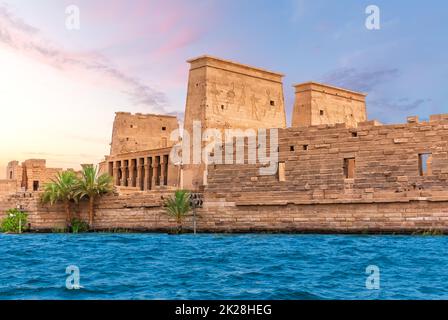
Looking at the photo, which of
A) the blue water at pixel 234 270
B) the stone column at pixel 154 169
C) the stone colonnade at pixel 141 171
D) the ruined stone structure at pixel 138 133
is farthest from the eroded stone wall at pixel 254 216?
the ruined stone structure at pixel 138 133

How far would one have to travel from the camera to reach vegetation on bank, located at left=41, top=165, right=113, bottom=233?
27500mm

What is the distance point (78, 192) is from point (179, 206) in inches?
222

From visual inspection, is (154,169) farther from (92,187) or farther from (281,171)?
(281,171)

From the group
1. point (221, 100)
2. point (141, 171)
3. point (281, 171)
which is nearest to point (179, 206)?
point (281, 171)

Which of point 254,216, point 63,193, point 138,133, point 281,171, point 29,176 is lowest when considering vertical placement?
point 254,216

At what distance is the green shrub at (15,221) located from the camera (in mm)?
28141

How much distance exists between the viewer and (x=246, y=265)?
40.2 feet

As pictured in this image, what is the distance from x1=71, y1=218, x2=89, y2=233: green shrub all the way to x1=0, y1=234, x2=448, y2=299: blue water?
962 cm

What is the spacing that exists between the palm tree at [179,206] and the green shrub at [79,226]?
501cm

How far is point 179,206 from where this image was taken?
81.3 ft

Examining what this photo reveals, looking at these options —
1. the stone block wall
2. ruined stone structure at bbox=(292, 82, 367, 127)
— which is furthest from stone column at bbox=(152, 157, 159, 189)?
the stone block wall

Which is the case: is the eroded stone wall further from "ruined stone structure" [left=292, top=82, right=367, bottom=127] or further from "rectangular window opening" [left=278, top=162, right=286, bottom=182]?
"ruined stone structure" [left=292, top=82, right=367, bottom=127]
